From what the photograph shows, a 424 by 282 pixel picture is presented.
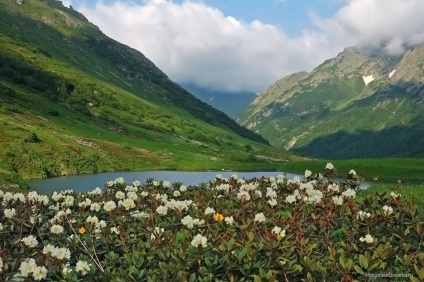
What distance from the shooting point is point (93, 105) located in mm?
162875

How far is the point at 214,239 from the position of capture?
995 centimetres

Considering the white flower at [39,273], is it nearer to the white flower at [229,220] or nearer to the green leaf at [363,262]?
the white flower at [229,220]

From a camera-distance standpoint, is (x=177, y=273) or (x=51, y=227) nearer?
(x=177, y=273)

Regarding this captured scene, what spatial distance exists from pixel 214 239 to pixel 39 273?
364cm

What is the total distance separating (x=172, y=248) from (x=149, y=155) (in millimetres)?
95900

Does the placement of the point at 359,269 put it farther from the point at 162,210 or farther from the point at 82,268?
the point at 162,210

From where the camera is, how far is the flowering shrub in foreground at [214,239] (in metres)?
8.65

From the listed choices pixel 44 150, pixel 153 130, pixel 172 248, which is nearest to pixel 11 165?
pixel 44 150

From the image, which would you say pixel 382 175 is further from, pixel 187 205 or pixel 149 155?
pixel 187 205

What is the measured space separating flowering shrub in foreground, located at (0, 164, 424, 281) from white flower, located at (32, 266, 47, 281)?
0.02 meters

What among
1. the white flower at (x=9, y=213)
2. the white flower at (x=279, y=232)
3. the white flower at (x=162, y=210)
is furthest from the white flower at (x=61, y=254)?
the white flower at (x=279, y=232)

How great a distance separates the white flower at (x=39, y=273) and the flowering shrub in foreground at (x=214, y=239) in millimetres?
19

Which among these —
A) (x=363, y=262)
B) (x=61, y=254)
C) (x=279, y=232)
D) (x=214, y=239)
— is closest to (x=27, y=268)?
(x=61, y=254)

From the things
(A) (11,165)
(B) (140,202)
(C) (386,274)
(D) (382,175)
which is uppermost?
(D) (382,175)
